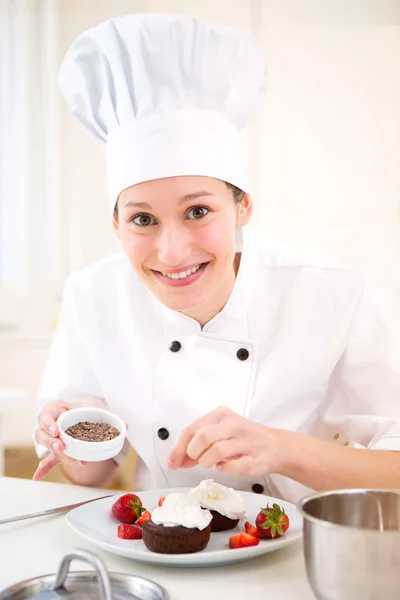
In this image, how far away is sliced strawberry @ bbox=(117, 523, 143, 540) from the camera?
1205 mm

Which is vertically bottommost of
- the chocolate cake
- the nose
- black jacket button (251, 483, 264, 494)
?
black jacket button (251, 483, 264, 494)

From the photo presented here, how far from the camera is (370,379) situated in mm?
1604

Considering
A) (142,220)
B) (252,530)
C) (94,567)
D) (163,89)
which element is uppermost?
(163,89)

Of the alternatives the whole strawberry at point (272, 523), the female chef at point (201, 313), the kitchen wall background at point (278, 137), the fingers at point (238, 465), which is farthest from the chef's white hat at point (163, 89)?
the kitchen wall background at point (278, 137)

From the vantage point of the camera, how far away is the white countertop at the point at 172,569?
1036 mm

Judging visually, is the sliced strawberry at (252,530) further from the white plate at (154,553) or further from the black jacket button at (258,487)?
the black jacket button at (258,487)

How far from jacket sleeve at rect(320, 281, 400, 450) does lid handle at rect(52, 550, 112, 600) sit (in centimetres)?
78

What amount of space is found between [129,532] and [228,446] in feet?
0.69

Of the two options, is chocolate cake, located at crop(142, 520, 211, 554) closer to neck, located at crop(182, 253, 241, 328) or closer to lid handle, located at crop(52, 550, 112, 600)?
lid handle, located at crop(52, 550, 112, 600)

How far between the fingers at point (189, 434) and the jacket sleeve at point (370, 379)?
0.42 meters

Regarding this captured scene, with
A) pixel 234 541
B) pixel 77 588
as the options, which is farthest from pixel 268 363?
pixel 77 588

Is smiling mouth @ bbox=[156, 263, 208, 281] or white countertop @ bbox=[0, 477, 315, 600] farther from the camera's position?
smiling mouth @ bbox=[156, 263, 208, 281]

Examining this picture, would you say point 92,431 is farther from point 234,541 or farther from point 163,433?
point 234,541

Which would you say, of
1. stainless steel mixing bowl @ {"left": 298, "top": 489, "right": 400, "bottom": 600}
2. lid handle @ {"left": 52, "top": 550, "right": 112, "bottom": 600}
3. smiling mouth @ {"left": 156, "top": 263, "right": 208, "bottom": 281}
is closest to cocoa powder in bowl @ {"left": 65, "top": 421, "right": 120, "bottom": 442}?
smiling mouth @ {"left": 156, "top": 263, "right": 208, "bottom": 281}
